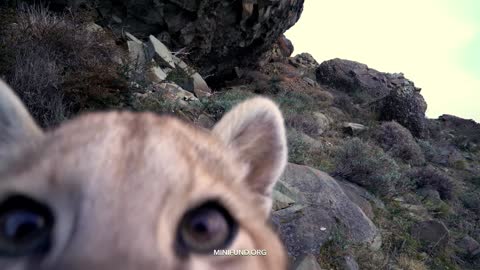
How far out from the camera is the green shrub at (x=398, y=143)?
17750mm

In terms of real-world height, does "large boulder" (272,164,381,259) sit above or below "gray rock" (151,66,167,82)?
above

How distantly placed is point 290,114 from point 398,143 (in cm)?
557

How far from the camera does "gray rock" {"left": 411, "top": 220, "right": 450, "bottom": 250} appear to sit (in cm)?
1009

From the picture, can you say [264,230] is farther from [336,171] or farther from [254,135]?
[336,171]

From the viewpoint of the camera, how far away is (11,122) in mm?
2002

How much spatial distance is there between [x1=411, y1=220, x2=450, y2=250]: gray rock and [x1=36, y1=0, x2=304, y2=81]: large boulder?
12285mm

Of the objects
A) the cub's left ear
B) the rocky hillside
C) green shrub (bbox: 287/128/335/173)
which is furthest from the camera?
green shrub (bbox: 287/128/335/173)

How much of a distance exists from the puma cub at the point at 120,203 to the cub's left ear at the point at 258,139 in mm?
517

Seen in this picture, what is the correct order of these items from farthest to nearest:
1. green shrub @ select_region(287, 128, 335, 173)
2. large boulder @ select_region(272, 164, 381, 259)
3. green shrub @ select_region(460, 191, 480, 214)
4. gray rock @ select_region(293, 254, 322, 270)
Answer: green shrub @ select_region(460, 191, 480, 214) < green shrub @ select_region(287, 128, 335, 173) < large boulder @ select_region(272, 164, 381, 259) < gray rock @ select_region(293, 254, 322, 270)

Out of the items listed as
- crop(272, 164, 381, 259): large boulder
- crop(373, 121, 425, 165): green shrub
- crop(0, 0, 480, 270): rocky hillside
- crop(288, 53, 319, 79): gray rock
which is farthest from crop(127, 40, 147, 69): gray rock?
crop(288, 53, 319, 79): gray rock

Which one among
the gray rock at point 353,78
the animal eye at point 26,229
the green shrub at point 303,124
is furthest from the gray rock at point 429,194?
the gray rock at point 353,78

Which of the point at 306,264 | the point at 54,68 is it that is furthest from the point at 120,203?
the point at 54,68

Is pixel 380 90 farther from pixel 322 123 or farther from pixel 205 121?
pixel 205 121

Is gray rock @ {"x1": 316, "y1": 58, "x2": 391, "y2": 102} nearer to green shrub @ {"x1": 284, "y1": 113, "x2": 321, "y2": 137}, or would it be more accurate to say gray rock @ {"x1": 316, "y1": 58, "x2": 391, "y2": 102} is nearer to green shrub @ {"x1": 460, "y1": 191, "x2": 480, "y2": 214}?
green shrub @ {"x1": 460, "y1": 191, "x2": 480, "y2": 214}
